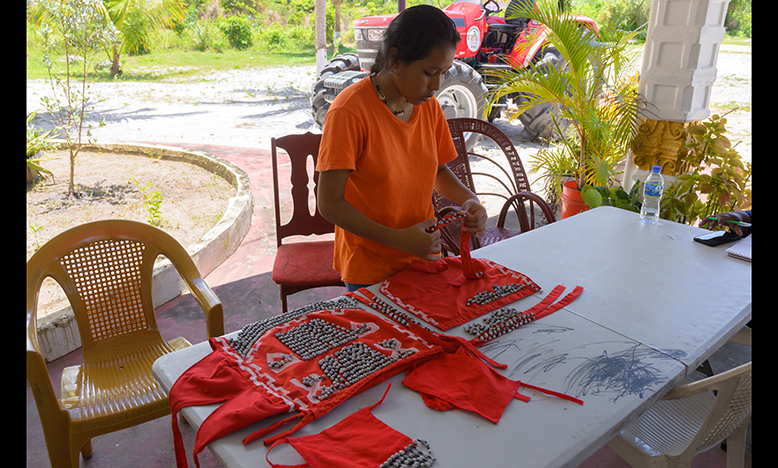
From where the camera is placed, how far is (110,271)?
6.97 ft

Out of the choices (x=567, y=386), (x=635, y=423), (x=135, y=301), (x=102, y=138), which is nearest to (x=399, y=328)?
(x=567, y=386)

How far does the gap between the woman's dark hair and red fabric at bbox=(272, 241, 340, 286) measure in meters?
1.33

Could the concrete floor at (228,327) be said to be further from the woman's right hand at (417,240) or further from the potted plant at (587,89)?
the potted plant at (587,89)

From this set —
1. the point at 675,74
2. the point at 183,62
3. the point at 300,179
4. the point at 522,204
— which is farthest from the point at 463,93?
the point at 183,62

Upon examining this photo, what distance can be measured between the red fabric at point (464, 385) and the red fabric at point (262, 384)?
1.8 inches

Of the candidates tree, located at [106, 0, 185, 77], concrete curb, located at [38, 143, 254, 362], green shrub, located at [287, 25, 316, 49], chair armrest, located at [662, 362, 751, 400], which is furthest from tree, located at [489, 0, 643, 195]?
green shrub, located at [287, 25, 316, 49]

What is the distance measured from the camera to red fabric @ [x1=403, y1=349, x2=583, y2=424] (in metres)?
1.14

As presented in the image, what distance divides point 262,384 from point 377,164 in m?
0.78

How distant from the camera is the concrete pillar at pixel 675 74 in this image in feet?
11.9

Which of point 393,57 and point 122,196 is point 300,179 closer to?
point 393,57

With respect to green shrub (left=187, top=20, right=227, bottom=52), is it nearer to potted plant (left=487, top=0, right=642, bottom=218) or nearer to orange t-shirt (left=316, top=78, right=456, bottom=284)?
potted plant (left=487, top=0, right=642, bottom=218)

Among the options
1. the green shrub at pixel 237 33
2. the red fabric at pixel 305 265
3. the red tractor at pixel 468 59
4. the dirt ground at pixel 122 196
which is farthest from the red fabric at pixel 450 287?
the green shrub at pixel 237 33
